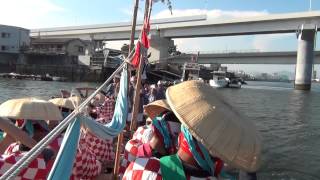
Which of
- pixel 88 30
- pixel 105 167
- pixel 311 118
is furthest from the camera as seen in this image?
pixel 88 30

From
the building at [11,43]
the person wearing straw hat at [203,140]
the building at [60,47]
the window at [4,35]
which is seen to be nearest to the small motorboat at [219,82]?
the building at [60,47]

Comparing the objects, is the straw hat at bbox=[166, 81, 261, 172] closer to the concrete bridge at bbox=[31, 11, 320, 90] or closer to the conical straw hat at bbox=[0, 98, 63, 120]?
the conical straw hat at bbox=[0, 98, 63, 120]

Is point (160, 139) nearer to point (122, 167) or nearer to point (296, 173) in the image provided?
point (122, 167)

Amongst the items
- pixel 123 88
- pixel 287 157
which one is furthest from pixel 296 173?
pixel 123 88

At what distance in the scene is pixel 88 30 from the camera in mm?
89125

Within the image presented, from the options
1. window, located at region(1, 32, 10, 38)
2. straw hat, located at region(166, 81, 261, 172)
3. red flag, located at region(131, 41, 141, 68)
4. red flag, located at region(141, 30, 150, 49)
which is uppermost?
window, located at region(1, 32, 10, 38)

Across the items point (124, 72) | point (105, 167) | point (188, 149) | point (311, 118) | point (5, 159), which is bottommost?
point (311, 118)

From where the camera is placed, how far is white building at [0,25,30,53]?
7523 cm

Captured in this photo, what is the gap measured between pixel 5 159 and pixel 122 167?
204 cm

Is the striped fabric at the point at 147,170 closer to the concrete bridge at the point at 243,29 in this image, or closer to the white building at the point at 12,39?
the concrete bridge at the point at 243,29

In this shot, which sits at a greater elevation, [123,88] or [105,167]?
[123,88]

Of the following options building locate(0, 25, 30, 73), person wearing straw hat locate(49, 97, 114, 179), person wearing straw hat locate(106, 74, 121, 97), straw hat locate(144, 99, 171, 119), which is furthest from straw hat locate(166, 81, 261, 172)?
building locate(0, 25, 30, 73)

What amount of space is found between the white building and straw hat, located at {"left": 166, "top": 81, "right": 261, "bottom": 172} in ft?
255

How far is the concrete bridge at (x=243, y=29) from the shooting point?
61.4m
